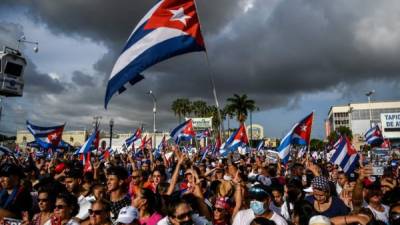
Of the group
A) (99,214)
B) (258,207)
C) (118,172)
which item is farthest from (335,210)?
(118,172)

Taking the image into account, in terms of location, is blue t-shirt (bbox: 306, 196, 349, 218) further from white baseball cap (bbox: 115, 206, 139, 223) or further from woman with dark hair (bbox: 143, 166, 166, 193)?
woman with dark hair (bbox: 143, 166, 166, 193)

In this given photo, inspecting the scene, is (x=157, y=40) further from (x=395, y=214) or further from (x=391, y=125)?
(x=391, y=125)

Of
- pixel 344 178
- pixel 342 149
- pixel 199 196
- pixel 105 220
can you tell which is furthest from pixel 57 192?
pixel 342 149

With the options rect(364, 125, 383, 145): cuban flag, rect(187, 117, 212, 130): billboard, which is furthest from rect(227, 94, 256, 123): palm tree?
rect(364, 125, 383, 145): cuban flag

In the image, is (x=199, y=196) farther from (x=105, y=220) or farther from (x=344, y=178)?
(x=344, y=178)

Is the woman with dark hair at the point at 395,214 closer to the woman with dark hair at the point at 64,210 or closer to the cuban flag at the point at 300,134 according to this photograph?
the woman with dark hair at the point at 64,210

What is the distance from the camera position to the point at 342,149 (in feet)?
31.9

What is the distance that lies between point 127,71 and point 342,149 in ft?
20.4

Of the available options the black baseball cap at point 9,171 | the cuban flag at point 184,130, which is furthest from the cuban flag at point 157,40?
the cuban flag at point 184,130

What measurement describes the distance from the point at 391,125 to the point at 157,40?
52072mm

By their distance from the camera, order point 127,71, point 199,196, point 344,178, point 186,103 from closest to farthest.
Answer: point 199,196 → point 127,71 → point 344,178 → point 186,103

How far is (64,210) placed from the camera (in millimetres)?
4004

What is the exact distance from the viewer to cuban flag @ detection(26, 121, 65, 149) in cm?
1563

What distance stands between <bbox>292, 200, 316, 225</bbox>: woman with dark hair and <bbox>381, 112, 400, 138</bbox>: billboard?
5218cm
